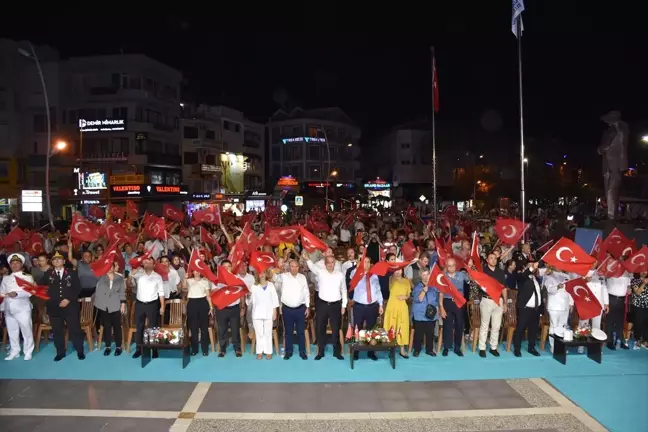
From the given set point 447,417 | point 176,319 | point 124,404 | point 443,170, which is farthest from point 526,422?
point 443,170

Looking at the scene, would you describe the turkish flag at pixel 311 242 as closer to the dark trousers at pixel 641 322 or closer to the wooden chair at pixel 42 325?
the wooden chair at pixel 42 325

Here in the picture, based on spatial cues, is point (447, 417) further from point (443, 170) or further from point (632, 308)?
point (443, 170)

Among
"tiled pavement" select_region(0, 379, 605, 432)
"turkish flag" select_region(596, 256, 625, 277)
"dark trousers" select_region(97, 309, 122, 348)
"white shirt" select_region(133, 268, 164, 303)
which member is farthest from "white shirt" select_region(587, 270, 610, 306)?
"dark trousers" select_region(97, 309, 122, 348)

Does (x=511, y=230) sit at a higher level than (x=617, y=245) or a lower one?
higher

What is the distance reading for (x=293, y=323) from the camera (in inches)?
414

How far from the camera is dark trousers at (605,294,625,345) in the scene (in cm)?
1098

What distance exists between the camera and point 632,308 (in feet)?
36.2

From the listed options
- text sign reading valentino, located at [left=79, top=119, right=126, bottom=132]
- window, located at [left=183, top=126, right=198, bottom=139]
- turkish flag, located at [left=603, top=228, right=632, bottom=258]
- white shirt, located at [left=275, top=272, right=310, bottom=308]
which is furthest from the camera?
window, located at [left=183, top=126, right=198, bottom=139]

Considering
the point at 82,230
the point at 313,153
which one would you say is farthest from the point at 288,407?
the point at 313,153

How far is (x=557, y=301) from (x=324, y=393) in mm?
4851

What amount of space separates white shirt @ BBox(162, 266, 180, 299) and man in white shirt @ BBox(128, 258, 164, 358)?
27.2 inches

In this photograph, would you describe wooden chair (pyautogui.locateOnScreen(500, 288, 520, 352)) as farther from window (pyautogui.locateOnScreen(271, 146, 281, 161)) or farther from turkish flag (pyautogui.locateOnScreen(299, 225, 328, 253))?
window (pyautogui.locateOnScreen(271, 146, 281, 161))

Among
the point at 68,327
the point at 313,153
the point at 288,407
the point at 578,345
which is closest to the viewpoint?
the point at 288,407

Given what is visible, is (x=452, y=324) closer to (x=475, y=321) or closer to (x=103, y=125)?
(x=475, y=321)
